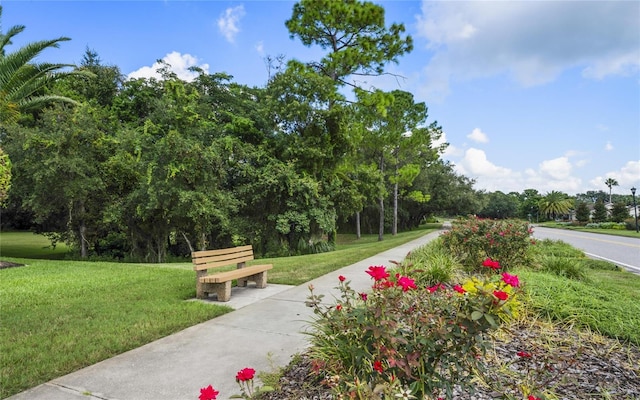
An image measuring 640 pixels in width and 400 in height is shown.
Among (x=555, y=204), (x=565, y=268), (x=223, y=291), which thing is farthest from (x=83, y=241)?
(x=555, y=204)

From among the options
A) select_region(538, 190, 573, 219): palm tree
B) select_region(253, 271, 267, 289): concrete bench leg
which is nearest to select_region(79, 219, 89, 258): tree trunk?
select_region(253, 271, 267, 289): concrete bench leg

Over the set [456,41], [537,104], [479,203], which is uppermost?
[456,41]

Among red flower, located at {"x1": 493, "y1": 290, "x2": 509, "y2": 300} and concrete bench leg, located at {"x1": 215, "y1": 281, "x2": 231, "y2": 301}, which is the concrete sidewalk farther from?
red flower, located at {"x1": 493, "y1": 290, "x2": 509, "y2": 300}

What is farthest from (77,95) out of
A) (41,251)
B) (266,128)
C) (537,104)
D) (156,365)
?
(537,104)

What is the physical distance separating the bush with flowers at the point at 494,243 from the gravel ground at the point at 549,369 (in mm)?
3311

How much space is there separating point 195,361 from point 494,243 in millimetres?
5909

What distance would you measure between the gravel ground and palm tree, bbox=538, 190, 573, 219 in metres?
79.6

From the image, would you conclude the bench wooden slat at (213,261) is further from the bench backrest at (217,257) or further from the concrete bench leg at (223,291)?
the concrete bench leg at (223,291)

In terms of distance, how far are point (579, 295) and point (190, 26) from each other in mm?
10450

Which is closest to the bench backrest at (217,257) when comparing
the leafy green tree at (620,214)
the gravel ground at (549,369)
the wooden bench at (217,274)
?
the wooden bench at (217,274)

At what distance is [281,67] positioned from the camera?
21.2m

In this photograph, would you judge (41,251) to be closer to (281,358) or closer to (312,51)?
(312,51)

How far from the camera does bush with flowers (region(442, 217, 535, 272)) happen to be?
680 centimetres

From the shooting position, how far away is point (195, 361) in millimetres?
3098
